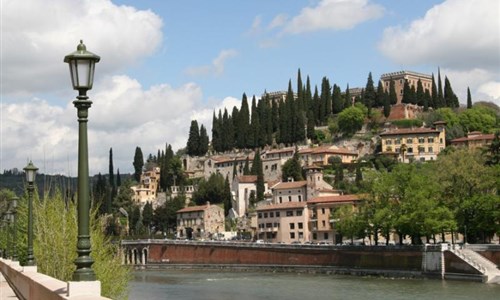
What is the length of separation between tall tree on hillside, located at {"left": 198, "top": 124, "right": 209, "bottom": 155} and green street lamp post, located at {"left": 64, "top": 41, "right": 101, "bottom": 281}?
136480mm

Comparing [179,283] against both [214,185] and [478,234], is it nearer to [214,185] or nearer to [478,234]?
[478,234]

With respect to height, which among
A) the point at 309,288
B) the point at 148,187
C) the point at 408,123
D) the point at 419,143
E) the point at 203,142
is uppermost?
the point at 408,123

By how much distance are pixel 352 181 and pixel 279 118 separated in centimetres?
2437

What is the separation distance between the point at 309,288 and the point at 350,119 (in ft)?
253

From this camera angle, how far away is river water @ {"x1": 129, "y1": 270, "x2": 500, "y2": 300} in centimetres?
4853

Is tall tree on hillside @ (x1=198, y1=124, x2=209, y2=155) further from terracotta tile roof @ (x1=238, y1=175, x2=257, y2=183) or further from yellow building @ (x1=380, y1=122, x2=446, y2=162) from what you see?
yellow building @ (x1=380, y1=122, x2=446, y2=162)

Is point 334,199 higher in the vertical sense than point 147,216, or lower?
higher

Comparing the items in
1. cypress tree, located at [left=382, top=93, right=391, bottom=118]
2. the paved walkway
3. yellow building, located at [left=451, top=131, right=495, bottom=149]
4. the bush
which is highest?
cypress tree, located at [left=382, top=93, right=391, bottom=118]

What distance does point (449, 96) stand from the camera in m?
137

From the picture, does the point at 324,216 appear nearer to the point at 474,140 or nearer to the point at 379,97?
the point at 474,140

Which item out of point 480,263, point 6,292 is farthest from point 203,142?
point 6,292

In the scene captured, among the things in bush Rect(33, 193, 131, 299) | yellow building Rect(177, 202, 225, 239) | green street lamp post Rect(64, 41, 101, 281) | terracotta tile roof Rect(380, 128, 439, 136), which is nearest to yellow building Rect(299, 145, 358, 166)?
terracotta tile roof Rect(380, 128, 439, 136)

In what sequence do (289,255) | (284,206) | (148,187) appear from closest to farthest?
(289,255)
(284,206)
(148,187)

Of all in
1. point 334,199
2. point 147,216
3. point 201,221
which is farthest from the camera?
point 147,216
